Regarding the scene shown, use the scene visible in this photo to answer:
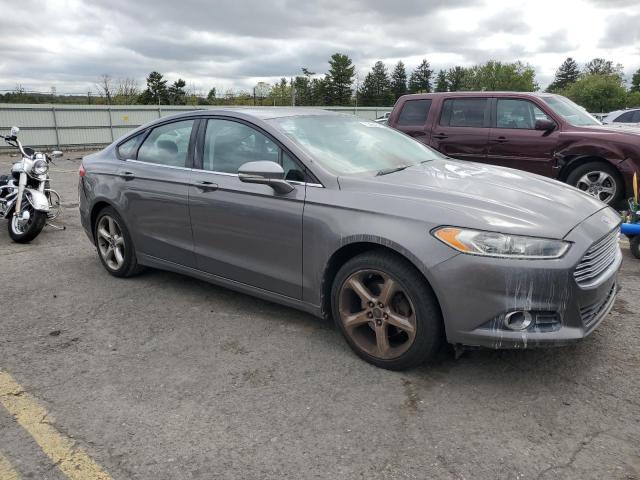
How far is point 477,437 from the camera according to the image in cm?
256

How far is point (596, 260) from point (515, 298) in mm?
Result: 620

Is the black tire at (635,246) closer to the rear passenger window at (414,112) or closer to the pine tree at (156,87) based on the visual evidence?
the rear passenger window at (414,112)

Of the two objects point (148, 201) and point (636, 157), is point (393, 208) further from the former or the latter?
point (636, 157)

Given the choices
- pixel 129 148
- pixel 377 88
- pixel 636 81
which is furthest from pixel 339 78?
pixel 129 148

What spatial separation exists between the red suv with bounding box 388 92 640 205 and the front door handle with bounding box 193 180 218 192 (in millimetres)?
4893

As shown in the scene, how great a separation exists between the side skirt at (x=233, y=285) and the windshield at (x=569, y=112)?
581cm

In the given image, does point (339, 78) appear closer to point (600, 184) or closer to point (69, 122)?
point (69, 122)

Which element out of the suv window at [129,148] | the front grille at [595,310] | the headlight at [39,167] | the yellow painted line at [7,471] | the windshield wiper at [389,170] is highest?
the suv window at [129,148]

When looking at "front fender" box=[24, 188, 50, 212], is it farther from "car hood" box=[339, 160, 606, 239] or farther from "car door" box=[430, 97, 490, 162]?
"car door" box=[430, 97, 490, 162]

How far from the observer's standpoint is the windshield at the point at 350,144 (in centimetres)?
362

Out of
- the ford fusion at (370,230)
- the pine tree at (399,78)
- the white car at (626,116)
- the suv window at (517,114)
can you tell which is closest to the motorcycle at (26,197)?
the ford fusion at (370,230)

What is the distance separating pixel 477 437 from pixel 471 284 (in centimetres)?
75

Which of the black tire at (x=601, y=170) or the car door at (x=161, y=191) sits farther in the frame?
the black tire at (x=601, y=170)

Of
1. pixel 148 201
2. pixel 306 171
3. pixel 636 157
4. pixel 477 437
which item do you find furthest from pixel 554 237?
pixel 636 157
